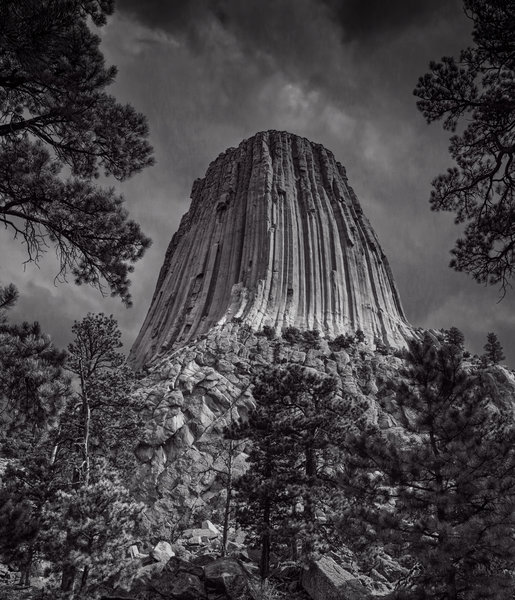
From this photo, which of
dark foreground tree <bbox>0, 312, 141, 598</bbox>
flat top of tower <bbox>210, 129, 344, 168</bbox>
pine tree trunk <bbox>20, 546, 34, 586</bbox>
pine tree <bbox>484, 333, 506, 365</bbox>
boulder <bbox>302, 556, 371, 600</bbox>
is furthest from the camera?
flat top of tower <bbox>210, 129, 344, 168</bbox>

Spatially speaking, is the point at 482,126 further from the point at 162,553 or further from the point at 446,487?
the point at 162,553

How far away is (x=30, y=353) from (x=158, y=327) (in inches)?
2240

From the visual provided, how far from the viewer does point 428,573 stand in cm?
768

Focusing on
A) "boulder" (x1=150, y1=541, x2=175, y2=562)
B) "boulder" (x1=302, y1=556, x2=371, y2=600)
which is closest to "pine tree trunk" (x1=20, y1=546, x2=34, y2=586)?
"boulder" (x1=150, y1=541, x2=175, y2=562)

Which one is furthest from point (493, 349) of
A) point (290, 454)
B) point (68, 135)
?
point (68, 135)

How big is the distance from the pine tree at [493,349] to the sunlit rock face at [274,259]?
33.5ft

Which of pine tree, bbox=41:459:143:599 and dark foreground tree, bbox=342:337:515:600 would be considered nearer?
dark foreground tree, bbox=342:337:515:600

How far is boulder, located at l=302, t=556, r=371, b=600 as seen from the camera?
9.67 m

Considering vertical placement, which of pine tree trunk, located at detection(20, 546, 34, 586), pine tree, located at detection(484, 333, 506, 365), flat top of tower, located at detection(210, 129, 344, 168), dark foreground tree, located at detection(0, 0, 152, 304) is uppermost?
flat top of tower, located at detection(210, 129, 344, 168)

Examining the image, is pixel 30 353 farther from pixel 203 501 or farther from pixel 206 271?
pixel 206 271

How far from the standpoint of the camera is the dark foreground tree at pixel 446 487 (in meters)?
7.09

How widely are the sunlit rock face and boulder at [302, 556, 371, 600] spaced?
38.6 metres

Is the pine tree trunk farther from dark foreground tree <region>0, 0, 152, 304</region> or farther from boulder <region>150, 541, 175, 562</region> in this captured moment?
dark foreground tree <region>0, 0, 152, 304</region>

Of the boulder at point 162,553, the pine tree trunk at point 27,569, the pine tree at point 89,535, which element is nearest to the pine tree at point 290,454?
the boulder at point 162,553
